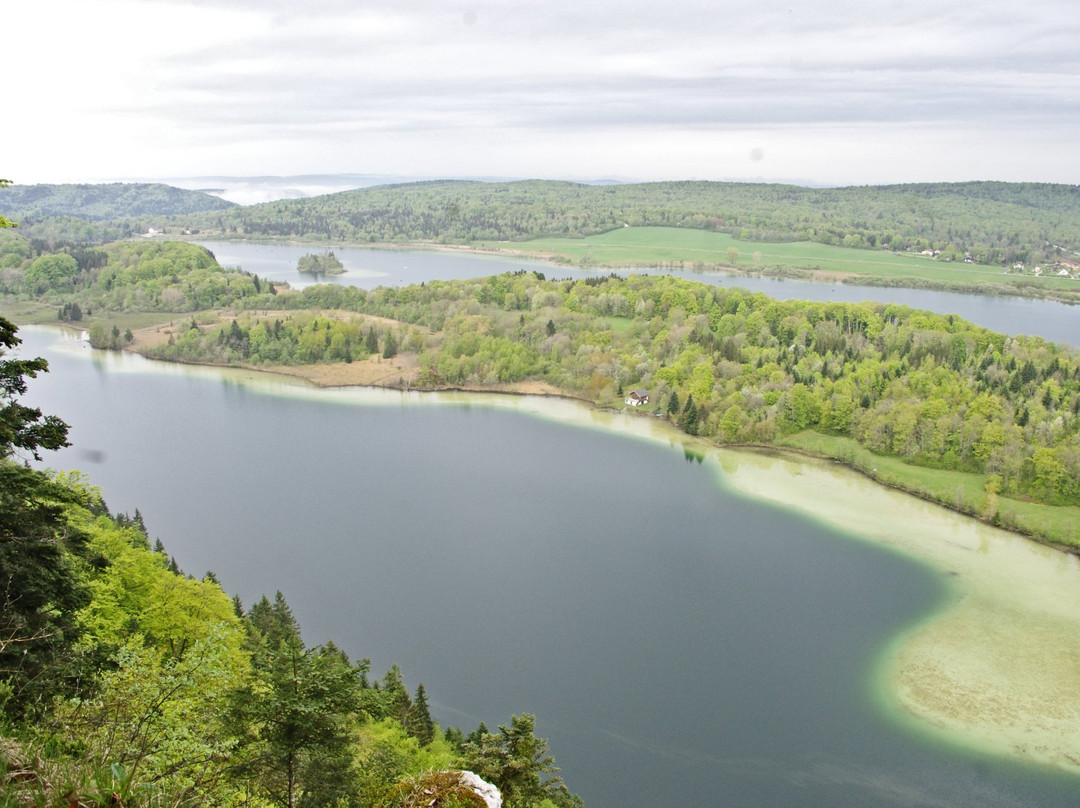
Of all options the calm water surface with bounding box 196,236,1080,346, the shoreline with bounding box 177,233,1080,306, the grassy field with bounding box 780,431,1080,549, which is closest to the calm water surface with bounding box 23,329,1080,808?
the grassy field with bounding box 780,431,1080,549

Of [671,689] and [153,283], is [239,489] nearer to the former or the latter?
[671,689]

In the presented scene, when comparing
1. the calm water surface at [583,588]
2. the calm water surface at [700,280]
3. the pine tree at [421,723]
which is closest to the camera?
the pine tree at [421,723]

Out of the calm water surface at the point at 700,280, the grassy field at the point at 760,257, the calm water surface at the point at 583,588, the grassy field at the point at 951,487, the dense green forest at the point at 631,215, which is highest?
the dense green forest at the point at 631,215

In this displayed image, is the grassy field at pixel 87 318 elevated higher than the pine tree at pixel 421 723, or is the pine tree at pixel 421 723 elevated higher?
the grassy field at pixel 87 318

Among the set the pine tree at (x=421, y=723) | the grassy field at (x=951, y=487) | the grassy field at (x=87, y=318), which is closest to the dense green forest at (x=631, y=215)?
the grassy field at (x=87, y=318)

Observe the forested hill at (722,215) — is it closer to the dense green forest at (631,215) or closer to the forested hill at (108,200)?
the dense green forest at (631,215)

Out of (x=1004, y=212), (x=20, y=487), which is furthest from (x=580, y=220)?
(x=20, y=487)

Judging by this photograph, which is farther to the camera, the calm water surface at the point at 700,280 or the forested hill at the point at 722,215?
the forested hill at the point at 722,215
